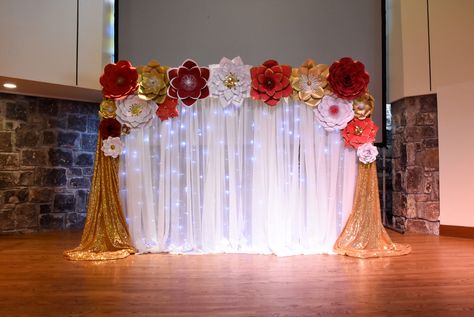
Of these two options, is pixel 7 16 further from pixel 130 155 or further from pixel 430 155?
pixel 430 155

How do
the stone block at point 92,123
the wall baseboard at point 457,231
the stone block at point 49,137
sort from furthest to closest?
the stone block at point 92,123 < the stone block at point 49,137 < the wall baseboard at point 457,231

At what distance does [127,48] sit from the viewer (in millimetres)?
5367

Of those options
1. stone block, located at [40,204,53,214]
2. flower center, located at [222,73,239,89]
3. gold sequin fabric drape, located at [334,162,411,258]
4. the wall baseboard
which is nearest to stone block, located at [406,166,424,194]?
the wall baseboard

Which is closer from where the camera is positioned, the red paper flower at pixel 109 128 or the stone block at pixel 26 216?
the red paper flower at pixel 109 128

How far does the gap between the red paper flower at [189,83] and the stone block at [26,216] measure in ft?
9.81

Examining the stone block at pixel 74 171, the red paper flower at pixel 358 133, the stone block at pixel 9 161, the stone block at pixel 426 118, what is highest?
the stone block at pixel 426 118

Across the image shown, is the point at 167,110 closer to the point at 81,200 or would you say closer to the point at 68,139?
the point at 68,139

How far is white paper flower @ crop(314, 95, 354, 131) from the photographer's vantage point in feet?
12.9

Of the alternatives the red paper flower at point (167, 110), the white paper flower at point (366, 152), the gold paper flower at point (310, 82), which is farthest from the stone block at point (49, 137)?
the white paper flower at point (366, 152)

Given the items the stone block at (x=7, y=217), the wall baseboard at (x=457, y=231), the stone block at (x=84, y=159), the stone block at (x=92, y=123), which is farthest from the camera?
the stone block at (x=92, y=123)

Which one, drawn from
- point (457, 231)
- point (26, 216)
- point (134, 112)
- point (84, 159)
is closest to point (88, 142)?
point (84, 159)

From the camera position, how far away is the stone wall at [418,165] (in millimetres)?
5203

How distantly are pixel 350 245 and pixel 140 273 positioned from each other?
204 centimetres

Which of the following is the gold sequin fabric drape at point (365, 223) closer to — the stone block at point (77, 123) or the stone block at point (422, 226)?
the stone block at point (422, 226)
